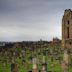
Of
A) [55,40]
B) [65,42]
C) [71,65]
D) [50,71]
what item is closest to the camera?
[50,71]

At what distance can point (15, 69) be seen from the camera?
2644 centimetres

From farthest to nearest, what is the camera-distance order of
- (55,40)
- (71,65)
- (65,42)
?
(55,40) < (65,42) < (71,65)

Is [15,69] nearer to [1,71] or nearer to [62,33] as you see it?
[1,71]

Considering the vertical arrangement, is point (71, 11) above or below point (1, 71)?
above

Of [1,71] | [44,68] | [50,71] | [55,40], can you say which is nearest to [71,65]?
[50,71]

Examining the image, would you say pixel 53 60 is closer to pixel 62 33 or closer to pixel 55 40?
pixel 62 33

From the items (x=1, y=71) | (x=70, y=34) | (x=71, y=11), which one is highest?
(x=71, y=11)

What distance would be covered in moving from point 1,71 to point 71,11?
35.5 m

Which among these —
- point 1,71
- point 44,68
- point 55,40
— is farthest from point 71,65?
point 55,40

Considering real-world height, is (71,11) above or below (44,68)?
above

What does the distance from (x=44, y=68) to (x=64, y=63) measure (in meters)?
3.69

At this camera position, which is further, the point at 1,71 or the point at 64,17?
the point at 64,17

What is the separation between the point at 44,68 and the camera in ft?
88.0

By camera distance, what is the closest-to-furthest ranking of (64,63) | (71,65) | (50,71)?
(64,63) → (50,71) → (71,65)
